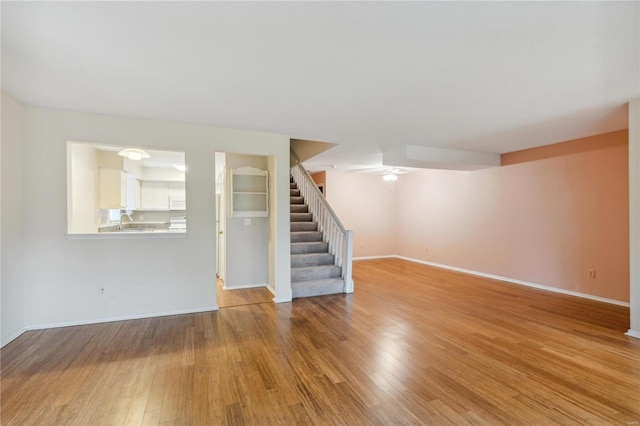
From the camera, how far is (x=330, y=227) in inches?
220

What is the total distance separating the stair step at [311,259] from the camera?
526 centimetres

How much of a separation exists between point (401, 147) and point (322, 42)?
3.44 metres

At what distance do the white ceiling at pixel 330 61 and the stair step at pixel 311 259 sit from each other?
2484mm

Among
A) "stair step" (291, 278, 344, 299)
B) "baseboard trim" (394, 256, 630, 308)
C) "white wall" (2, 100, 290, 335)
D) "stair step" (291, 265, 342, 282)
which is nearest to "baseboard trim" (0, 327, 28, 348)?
"white wall" (2, 100, 290, 335)

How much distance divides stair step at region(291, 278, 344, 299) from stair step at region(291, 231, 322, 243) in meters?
1.12

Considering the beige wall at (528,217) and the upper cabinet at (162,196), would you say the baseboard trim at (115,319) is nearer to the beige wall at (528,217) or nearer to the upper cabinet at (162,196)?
the upper cabinet at (162,196)

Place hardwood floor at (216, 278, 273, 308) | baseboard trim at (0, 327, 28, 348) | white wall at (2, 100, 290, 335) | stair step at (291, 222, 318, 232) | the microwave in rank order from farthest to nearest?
the microwave < stair step at (291, 222, 318, 232) < hardwood floor at (216, 278, 273, 308) < white wall at (2, 100, 290, 335) < baseboard trim at (0, 327, 28, 348)

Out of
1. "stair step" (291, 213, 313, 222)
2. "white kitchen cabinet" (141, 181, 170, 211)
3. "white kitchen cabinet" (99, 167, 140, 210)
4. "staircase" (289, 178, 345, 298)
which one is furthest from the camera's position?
"white kitchen cabinet" (141, 181, 170, 211)

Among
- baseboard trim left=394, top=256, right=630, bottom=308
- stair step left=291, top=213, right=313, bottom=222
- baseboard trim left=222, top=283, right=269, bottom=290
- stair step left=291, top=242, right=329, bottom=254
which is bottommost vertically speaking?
baseboard trim left=394, top=256, right=630, bottom=308

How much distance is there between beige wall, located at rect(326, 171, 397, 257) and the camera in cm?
851

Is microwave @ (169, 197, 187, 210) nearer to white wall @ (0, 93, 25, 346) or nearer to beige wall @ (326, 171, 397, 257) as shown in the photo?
beige wall @ (326, 171, 397, 257)

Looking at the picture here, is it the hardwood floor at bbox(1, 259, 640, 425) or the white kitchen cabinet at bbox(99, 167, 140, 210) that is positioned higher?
the white kitchen cabinet at bbox(99, 167, 140, 210)

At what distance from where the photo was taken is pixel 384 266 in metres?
7.48

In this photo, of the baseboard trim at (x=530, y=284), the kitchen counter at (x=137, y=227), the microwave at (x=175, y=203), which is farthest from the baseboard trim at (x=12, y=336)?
the baseboard trim at (x=530, y=284)
